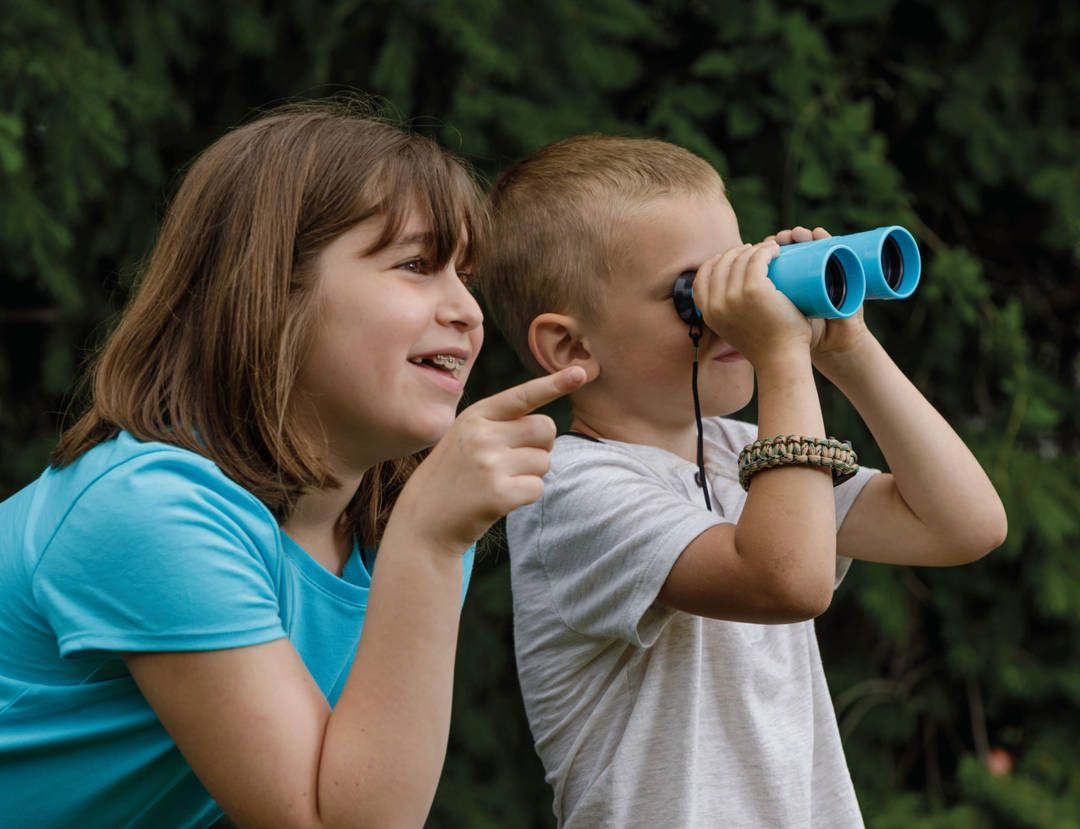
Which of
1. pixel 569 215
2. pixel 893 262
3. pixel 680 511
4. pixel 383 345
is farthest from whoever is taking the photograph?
pixel 569 215

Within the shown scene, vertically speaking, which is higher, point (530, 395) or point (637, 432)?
point (530, 395)

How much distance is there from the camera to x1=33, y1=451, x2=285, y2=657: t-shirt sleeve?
0.95 metres

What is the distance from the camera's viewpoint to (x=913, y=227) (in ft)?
7.78

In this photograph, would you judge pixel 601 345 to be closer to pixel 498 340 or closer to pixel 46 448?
pixel 498 340

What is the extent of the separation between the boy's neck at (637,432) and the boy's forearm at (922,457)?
0.76 ft

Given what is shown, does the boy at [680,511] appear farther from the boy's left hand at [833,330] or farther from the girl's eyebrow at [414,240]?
the girl's eyebrow at [414,240]

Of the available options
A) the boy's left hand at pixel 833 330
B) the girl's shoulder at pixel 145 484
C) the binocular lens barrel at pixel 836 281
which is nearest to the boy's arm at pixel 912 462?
the boy's left hand at pixel 833 330

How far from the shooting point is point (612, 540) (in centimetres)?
126

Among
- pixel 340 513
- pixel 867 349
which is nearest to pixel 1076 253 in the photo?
pixel 867 349

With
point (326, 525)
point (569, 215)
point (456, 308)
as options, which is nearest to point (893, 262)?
point (569, 215)

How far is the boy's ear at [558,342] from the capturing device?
1.44m

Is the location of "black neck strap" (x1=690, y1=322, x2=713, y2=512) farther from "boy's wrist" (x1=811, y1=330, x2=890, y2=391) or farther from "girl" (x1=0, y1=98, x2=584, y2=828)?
"girl" (x1=0, y1=98, x2=584, y2=828)

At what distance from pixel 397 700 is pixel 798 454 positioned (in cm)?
55

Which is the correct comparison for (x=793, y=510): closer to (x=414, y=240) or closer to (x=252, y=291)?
(x=414, y=240)
